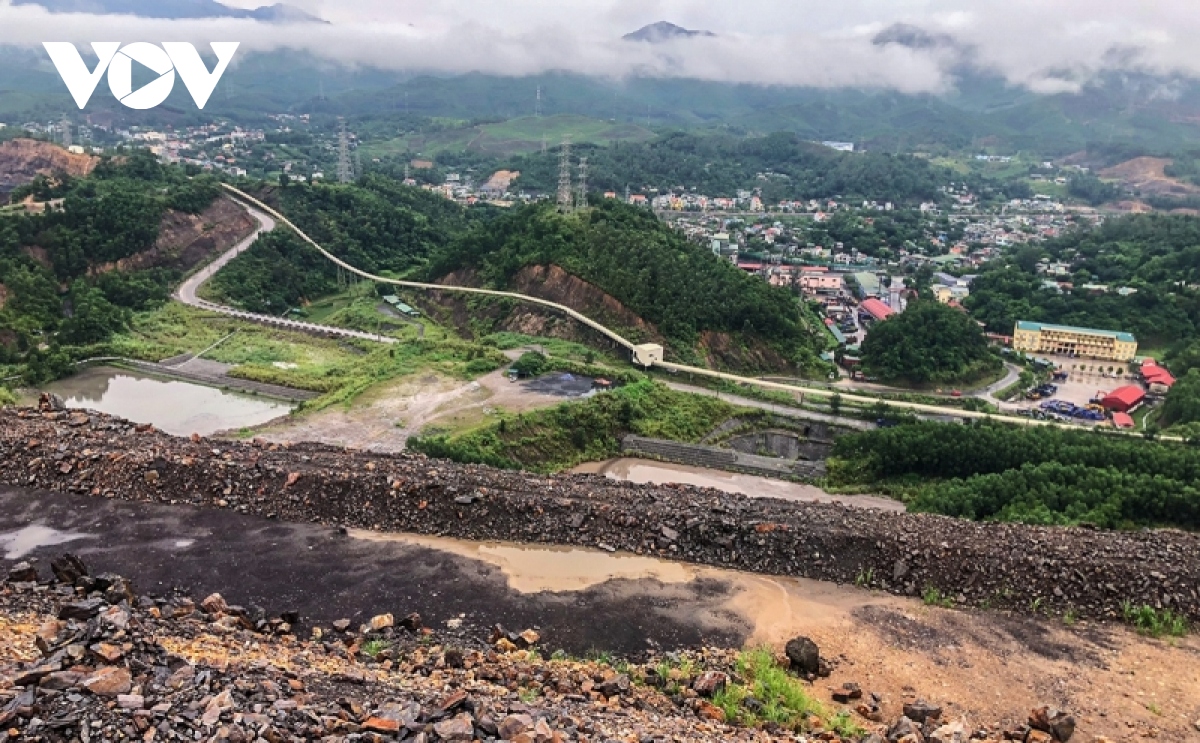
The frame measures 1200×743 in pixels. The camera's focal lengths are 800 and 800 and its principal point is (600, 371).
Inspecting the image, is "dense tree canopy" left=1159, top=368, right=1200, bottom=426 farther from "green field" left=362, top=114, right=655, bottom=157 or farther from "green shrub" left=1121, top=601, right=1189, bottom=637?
"green field" left=362, top=114, right=655, bottom=157

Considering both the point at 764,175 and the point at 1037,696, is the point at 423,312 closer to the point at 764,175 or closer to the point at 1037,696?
the point at 1037,696

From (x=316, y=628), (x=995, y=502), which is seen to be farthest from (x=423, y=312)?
(x=316, y=628)

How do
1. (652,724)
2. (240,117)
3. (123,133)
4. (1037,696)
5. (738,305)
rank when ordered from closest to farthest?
(652,724) → (1037,696) → (738,305) → (123,133) → (240,117)

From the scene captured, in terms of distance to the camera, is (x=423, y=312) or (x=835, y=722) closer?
(x=835, y=722)

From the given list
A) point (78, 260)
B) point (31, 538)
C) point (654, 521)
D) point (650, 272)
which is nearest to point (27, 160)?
point (78, 260)

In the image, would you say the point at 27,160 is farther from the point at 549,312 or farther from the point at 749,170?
the point at 749,170
